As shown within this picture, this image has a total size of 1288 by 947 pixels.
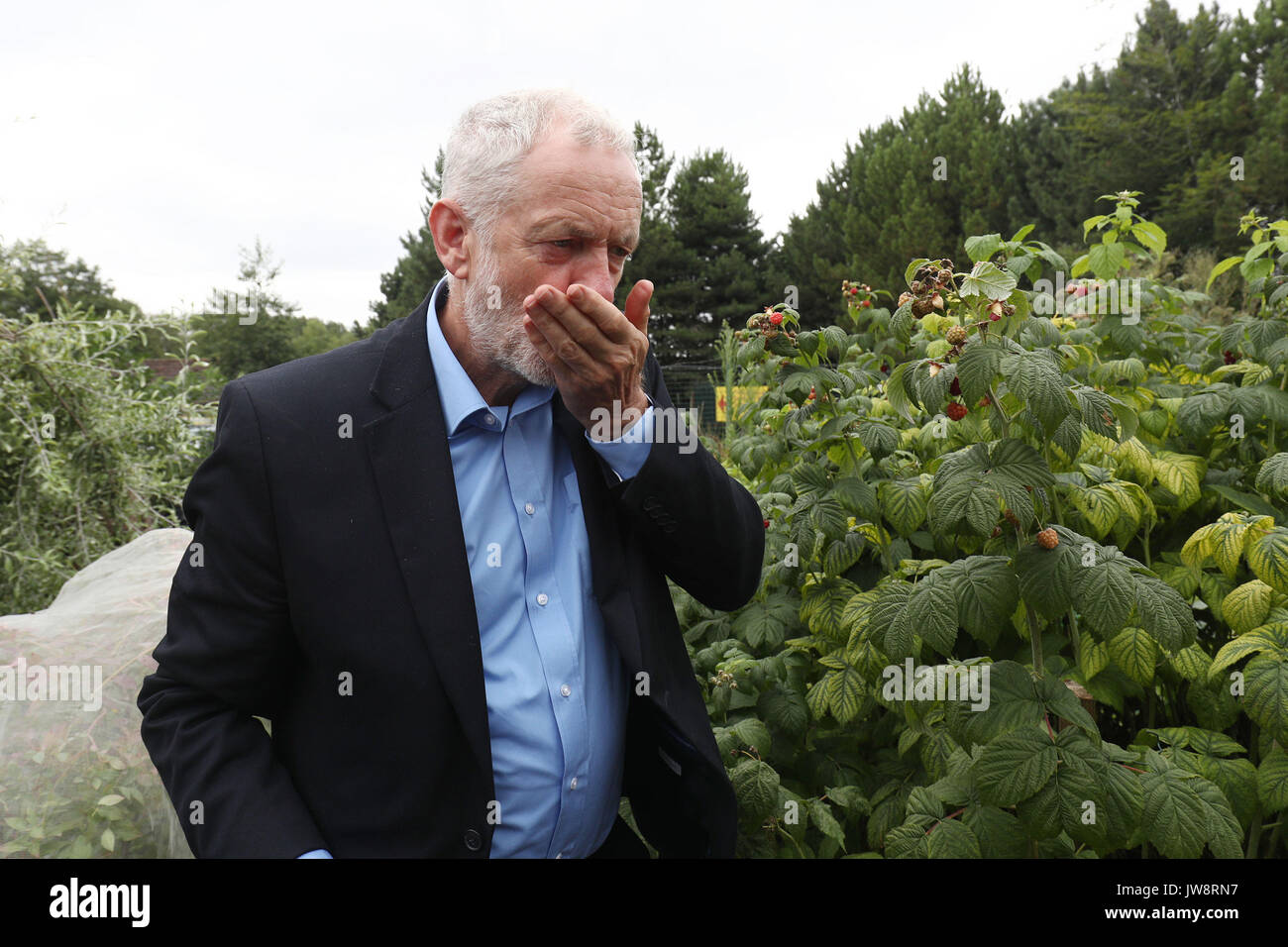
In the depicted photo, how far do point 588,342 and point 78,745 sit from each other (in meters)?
1.80

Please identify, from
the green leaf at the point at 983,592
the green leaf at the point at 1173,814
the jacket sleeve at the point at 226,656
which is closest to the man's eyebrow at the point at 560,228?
the jacket sleeve at the point at 226,656

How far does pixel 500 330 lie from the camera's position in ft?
6.22

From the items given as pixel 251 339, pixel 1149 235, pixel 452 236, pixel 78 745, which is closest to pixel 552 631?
pixel 452 236

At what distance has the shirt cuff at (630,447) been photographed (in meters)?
1.77

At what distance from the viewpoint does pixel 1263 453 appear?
278cm

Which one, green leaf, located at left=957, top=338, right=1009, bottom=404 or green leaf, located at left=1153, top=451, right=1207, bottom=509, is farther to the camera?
green leaf, located at left=1153, top=451, right=1207, bottom=509

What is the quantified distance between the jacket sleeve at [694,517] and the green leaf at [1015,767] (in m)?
0.58

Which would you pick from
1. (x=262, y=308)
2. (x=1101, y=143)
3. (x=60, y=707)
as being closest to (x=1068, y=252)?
(x=1101, y=143)

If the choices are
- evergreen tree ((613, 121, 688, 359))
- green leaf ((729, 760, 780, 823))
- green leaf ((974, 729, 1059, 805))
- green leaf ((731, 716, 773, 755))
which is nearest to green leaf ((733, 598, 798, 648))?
green leaf ((731, 716, 773, 755))

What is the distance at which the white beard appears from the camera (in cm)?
186

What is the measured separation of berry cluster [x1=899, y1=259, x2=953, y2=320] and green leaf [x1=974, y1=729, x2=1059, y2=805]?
87cm

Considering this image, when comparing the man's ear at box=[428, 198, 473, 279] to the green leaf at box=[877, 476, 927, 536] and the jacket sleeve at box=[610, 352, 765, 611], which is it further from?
the green leaf at box=[877, 476, 927, 536]

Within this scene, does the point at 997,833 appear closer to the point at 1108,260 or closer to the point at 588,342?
the point at 588,342

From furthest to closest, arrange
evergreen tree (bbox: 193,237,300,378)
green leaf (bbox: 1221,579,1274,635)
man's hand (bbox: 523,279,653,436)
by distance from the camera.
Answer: evergreen tree (bbox: 193,237,300,378), green leaf (bbox: 1221,579,1274,635), man's hand (bbox: 523,279,653,436)
